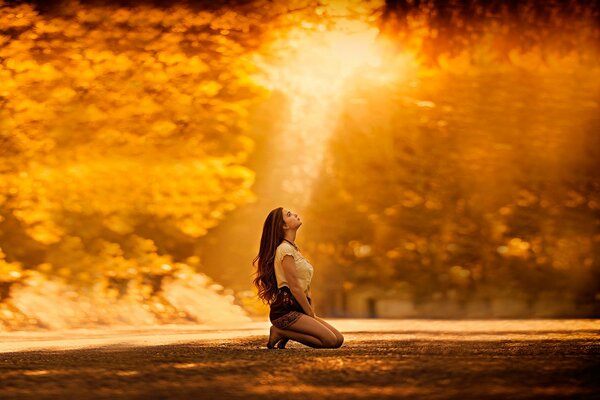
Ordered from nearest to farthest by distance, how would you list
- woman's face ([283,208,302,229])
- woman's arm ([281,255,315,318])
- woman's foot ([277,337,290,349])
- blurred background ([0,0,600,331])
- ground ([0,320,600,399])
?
ground ([0,320,600,399]), woman's arm ([281,255,315,318]), woman's face ([283,208,302,229]), woman's foot ([277,337,290,349]), blurred background ([0,0,600,331])

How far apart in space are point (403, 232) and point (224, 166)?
5.63 ft

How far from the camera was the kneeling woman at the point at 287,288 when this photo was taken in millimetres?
6340

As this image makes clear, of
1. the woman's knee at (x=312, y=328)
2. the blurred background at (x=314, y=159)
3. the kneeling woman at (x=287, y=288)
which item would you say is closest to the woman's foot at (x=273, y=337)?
the kneeling woman at (x=287, y=288)

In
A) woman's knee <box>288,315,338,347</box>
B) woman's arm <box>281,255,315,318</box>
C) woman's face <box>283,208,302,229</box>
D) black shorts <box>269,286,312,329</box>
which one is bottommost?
woman's knee <box>288,315,338,347</box>

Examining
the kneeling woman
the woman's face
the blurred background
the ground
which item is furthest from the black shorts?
the blurred background

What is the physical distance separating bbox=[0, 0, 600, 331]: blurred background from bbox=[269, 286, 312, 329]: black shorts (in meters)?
3.54

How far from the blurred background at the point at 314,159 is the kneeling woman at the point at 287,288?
3514 mm

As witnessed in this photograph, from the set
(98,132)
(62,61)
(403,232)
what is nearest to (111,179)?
(98,132)

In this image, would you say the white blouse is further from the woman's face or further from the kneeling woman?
the woman's face

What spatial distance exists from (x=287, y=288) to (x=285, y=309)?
0.12m

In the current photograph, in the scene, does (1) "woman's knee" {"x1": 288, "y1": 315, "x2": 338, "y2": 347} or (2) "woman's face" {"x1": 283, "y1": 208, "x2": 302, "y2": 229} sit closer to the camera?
(1) "woman's knee" {"x1": 288, "y1": 315, "x2": 338, "y2": 347}

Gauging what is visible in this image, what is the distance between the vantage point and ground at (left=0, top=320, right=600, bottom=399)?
4.55 meters

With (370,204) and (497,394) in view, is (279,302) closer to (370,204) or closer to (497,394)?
(497,394)

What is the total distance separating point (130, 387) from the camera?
4.75 m
